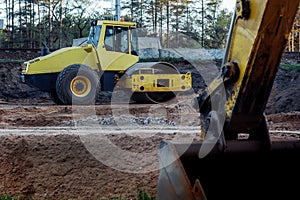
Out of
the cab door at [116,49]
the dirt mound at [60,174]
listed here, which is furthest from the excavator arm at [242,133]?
the cab door at [116,49]

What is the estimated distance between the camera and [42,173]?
5324 millimetres

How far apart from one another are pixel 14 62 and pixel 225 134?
2032cm

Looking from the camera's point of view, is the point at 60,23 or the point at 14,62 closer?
the point at 14,62

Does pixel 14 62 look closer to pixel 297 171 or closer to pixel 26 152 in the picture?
pixel 26 152

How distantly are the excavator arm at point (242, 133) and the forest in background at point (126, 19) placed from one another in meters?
31.1

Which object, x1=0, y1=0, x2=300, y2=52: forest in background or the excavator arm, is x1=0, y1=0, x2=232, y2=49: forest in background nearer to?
x1=0, y1=0, x2=300, y2=52: forest in background

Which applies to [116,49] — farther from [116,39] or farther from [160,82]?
[160,82]

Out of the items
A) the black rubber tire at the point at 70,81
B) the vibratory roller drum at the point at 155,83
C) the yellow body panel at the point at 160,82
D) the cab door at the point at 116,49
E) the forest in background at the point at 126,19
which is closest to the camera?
the black rubber tire at the point at 70,81

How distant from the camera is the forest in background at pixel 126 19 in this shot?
114 feet

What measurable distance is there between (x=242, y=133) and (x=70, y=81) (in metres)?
10.0

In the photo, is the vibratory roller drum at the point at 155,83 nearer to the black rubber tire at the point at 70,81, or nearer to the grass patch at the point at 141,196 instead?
the black rubber tire at the point at 70,81

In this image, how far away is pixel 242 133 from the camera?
9.48 feet

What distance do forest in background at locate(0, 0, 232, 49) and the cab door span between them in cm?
2049

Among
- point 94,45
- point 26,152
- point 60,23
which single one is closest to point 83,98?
point 94,45
